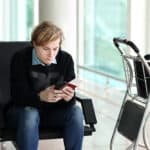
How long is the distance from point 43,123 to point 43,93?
A: 0.74 ft

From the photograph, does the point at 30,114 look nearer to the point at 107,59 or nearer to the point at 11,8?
the point at 107,59

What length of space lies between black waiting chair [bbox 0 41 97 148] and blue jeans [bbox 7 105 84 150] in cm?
4

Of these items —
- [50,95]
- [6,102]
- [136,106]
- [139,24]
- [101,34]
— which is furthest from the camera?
[101,34]

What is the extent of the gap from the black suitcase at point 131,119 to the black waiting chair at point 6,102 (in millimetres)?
279

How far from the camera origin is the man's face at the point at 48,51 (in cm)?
290

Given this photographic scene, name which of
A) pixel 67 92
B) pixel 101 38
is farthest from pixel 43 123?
pixel 101 38

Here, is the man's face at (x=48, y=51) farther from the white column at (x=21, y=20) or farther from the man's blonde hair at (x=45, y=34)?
the white column at (x=21, y=20)

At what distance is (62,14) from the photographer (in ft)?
19.2

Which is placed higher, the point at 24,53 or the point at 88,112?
the point at 24,53

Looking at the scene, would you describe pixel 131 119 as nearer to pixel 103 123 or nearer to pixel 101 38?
pixel 103 123

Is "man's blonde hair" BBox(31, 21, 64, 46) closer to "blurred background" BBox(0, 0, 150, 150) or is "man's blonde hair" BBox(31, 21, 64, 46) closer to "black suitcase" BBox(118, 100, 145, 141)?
"black suitcase" BBox(118, 100, 145, 141)

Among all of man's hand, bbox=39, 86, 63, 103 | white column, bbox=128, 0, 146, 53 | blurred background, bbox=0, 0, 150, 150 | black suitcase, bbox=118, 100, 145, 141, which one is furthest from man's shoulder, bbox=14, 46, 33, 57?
white column, bbox=128, 0, 146, 53

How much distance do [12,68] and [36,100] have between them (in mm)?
250

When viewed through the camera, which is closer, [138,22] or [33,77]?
[33,77]
